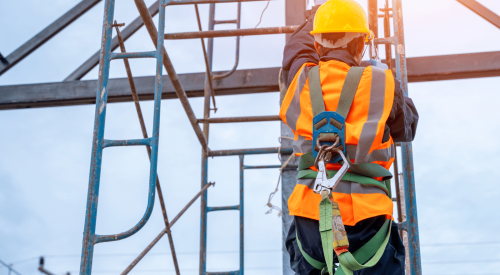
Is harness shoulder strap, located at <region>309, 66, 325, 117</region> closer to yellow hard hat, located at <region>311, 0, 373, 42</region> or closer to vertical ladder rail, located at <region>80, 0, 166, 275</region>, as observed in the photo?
yellow hard hat, located at <region>311, 0, 373, 42</region>

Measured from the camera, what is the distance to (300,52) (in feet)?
8.82

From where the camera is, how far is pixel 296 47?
8.93 ft

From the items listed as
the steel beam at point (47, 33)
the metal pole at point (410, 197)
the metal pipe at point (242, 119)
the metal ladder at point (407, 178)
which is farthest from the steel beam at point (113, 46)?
the metal pole at point (410, 197)

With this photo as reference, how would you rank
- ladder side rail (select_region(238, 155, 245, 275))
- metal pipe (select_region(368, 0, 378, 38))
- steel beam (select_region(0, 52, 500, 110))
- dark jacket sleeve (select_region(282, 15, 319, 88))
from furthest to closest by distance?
steel beam (select_region(0, 52, 500, 110)), ladder side rail (select_region(238, 155, 245, 275)), metal pipe (select_region(368, 0, 378, 38)), dark jacket sleeve (select_region(282, 15, 319, 88))

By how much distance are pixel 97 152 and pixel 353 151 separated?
162 centimetres

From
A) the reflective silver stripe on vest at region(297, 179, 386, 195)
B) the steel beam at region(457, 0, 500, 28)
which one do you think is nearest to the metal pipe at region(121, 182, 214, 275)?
the reflective silver stripe on vest at region(297, 179, 386, 195)

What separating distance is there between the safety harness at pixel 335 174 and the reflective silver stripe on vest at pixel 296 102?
6cm

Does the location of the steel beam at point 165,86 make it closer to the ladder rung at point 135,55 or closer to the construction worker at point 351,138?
the ladder rung at point 135,55

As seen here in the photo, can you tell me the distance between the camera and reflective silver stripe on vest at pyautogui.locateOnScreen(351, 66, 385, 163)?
2.14 meters

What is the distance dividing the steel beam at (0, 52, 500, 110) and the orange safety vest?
14.5ft

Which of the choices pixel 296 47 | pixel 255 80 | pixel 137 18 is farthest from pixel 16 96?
pixel 296 47

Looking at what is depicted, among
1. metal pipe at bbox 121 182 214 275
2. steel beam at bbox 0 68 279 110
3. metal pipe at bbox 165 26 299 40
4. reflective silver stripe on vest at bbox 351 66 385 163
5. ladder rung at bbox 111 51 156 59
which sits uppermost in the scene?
steel beam at bbox 0 68 279 110

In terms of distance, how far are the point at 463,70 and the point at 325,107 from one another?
194 inches

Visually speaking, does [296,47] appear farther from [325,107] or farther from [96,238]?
[96,238]
